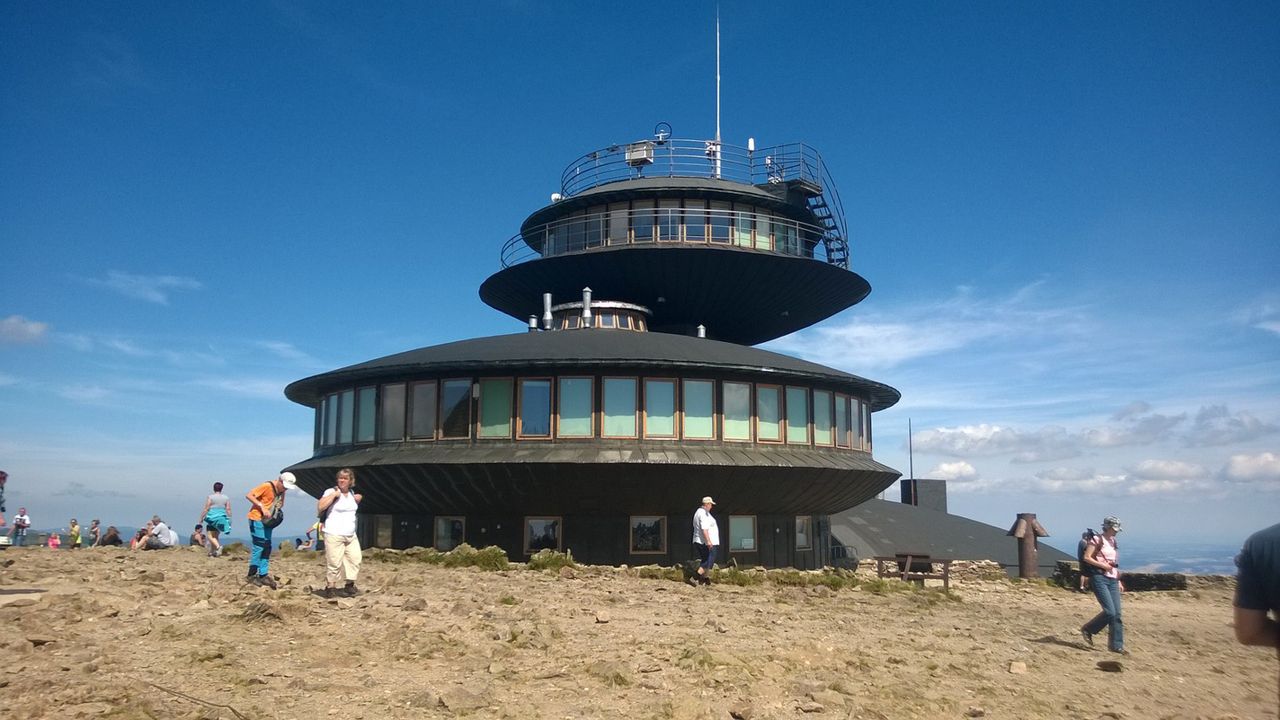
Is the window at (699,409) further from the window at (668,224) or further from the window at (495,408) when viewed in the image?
the window at (668,224)

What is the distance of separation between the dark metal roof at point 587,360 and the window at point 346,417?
1.40 ft

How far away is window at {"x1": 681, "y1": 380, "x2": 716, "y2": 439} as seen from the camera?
2534cm

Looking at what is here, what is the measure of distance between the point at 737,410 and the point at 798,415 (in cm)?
218

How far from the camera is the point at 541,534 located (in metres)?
25.4

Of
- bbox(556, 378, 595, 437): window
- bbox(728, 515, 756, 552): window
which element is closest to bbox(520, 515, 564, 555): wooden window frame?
bbox(556, 378, 595, 437): window

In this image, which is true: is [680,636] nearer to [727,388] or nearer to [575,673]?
[575,673]

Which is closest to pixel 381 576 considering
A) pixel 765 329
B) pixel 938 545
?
pixel 765 329

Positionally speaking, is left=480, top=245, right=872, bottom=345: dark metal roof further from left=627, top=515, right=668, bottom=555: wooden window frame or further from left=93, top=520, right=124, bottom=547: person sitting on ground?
left=93, top=520, right=124, bottom=547: person sitting on ground

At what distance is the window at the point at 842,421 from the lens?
2842cm

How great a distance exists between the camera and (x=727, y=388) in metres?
26.0

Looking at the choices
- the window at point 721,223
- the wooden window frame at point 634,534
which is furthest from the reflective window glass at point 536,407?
the window at point 721,223

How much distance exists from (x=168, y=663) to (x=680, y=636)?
255 inches

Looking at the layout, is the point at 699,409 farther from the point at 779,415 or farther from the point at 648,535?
the point at 648,535

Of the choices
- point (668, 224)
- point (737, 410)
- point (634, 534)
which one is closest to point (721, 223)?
point (668, 224)
